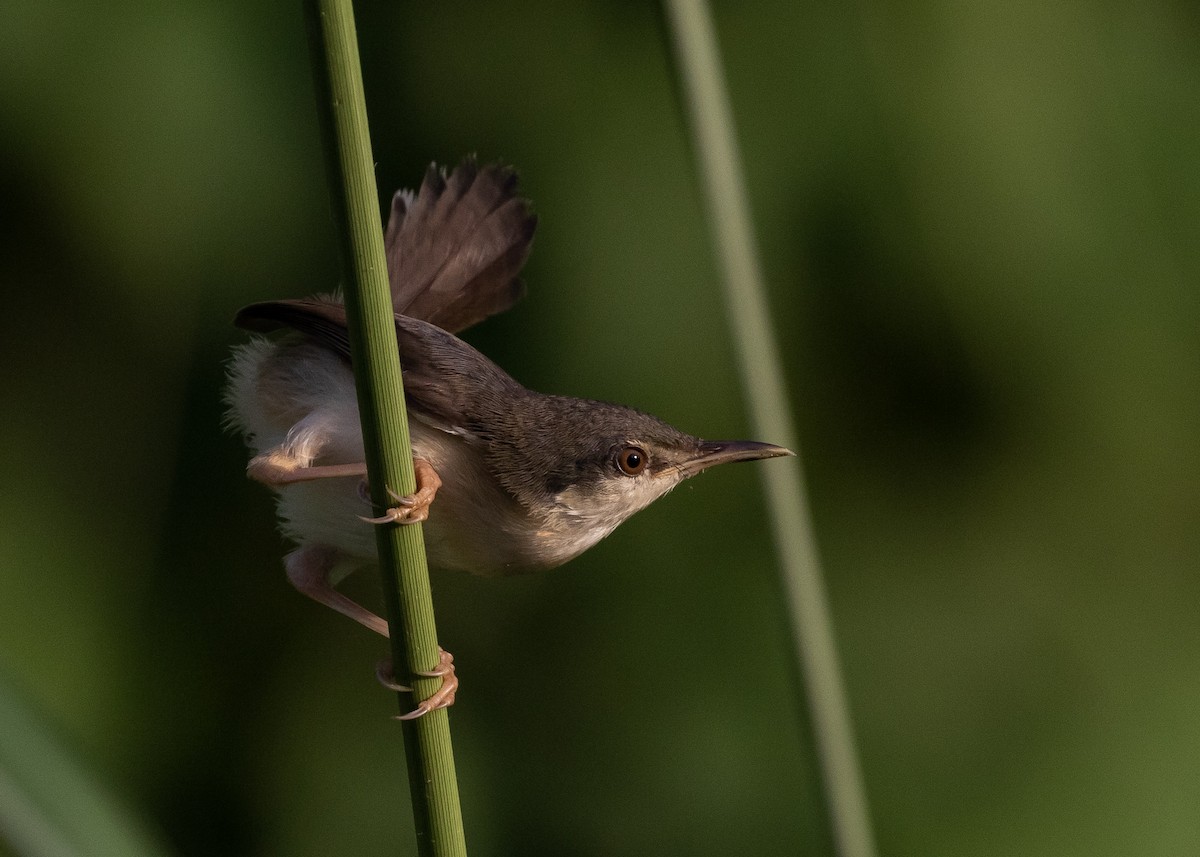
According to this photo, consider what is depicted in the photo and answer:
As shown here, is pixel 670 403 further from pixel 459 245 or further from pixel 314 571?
pixel 314 571

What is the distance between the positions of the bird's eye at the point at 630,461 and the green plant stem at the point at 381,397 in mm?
752

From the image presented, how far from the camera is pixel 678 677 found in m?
2.70

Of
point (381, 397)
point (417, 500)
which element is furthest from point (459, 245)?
point (381, 397)

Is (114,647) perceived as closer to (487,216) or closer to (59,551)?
(59,551)

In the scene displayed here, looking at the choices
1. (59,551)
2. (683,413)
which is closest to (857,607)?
(683,413)

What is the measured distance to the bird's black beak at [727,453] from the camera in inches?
72.5

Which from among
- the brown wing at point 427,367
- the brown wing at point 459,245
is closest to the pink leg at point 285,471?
the brown wing at point 427,367

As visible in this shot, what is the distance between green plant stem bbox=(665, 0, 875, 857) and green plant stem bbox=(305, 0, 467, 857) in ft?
1.87

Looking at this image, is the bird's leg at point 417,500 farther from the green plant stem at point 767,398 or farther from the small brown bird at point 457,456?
the green plant stem at point 767,398

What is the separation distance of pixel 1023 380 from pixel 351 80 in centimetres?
193

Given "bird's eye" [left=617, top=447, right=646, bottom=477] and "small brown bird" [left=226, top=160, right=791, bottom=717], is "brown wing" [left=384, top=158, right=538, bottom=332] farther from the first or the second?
"bird's eye" [left=617, top=447, right=646, bottom=477]

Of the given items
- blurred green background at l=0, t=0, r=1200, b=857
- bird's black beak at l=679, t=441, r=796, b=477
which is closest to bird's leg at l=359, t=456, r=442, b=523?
bird's black beak at l=679, t=441, r=796, b=477

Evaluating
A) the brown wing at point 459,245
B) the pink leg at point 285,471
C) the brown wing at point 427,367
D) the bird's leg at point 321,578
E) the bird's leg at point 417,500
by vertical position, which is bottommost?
the bird's leg at point 321,578

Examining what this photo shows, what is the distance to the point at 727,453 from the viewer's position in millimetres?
2021
